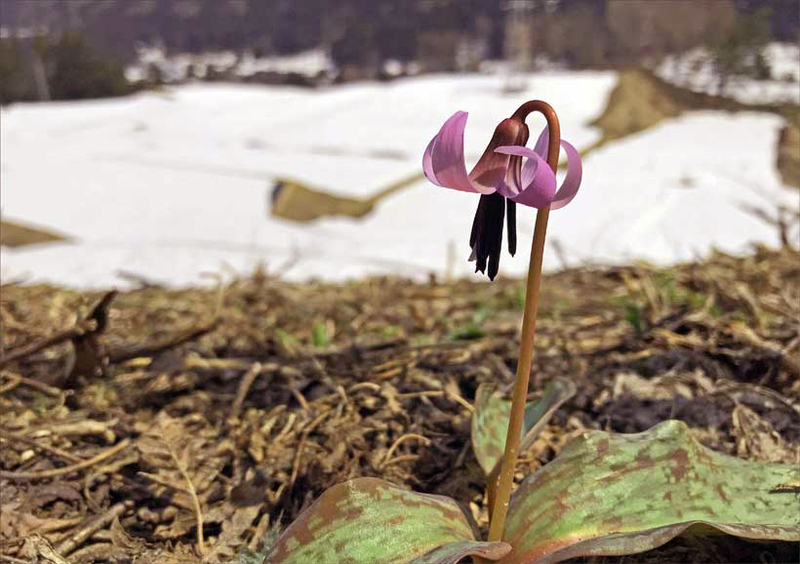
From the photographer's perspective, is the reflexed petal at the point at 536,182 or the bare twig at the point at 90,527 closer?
the reflexed petal at the point at 536,182

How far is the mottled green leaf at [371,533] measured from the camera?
0.68 metres

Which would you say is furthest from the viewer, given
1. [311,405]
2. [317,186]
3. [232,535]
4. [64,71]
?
[64,71]

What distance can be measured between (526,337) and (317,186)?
233 inches

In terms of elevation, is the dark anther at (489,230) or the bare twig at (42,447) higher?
the dark anther at (489,230)

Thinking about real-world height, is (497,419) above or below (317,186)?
above

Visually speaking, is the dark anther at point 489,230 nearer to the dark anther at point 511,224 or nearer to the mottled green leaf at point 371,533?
the dark anther at point 511,224

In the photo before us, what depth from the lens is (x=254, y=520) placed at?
2.98ft

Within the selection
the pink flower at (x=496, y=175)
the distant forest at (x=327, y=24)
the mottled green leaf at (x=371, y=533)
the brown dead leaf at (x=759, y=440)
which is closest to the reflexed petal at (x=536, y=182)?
the pink flower at (x=496, y=175)

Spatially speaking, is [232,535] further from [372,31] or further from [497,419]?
[372,31]

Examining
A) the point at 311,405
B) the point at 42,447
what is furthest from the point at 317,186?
the point at 42,447

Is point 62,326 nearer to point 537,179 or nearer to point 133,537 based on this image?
point 133,537

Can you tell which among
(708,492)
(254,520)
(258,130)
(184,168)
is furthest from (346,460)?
(258,130)

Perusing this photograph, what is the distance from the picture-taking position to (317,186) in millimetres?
6473

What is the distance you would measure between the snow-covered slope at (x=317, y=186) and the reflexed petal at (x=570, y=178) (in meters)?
2.44
